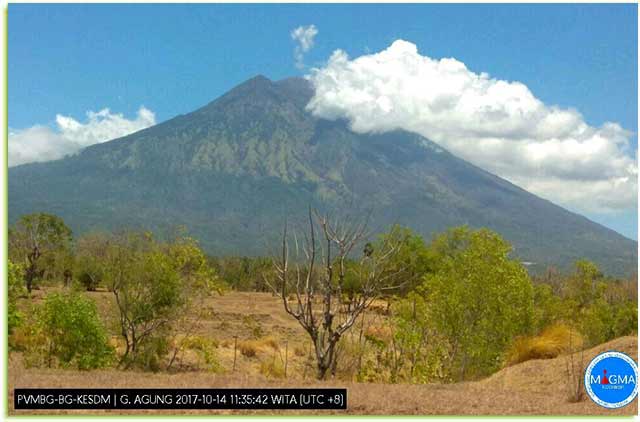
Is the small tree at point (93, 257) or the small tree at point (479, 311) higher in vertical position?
the small tree at point (93, 257)

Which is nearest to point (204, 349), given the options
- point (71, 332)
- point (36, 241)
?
point (71, 332)

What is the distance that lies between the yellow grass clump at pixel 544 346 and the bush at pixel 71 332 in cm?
1082

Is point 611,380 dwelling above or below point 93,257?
below

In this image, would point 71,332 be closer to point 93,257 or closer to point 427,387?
point 427,387

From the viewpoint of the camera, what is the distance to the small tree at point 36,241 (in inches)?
1761

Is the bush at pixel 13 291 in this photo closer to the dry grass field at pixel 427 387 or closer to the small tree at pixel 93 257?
the dry grass field at pixel 427 387

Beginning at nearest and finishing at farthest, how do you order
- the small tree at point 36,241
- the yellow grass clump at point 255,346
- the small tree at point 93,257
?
the small tree at point 93,257, the yellow grass clump at point 255,346, the small tree at point 36,241

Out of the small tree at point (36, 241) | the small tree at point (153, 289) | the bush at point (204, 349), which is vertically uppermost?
the small tree at point (36, 241)

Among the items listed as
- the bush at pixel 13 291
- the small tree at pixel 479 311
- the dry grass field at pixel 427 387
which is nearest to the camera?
the dry grass field at pixel 427 387

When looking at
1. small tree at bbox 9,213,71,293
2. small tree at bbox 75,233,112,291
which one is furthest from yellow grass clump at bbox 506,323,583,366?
small tree at bbox 9,213,71,293

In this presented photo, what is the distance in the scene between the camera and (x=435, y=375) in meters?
18.3

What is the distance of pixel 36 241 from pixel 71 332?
32354mm

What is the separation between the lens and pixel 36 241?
4534 centimetres

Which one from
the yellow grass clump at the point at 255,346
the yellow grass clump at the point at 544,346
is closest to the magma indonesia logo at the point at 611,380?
the yellow grass clump at the point at 544,346
